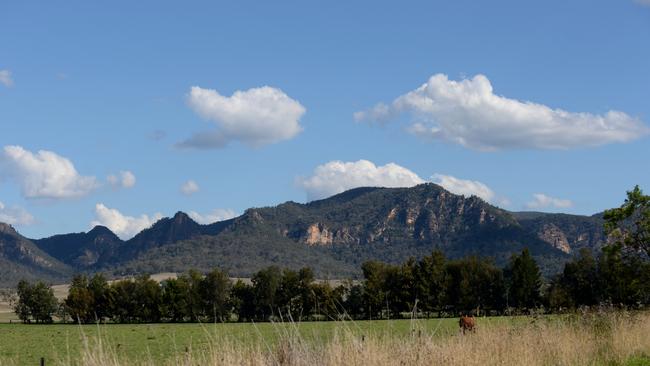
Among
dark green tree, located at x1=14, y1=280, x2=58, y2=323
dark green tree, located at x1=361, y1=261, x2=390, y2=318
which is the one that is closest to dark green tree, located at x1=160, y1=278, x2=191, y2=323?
dark green tree, located at x1=14, y1=280, x2=58, y2=323

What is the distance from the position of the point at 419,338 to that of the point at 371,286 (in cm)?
8222

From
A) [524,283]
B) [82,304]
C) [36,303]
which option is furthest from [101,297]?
[524,283]

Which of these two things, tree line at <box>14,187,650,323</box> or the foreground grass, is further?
tree line at <box>14,187,650,323</box>

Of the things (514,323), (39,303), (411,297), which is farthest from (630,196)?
(39,303)

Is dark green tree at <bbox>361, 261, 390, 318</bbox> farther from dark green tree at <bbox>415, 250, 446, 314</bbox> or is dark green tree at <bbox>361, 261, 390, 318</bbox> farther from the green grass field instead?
the green grass field

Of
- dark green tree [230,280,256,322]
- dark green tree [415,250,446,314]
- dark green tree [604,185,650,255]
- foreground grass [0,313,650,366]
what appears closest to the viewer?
foreground grass [0,313,650,366]

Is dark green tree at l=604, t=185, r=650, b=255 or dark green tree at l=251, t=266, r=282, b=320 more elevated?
dark green tree at l=604, t=185, r=650, b=255

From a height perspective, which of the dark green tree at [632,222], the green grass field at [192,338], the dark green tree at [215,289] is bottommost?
the green grass field at [192,338]

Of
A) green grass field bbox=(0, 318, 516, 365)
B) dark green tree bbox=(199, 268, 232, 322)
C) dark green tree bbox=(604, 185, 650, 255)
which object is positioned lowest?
green grass field bbox=(0, 318, 516, 365)

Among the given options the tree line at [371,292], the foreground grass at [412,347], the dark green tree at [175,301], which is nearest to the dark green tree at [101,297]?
the tree line at [371,292]

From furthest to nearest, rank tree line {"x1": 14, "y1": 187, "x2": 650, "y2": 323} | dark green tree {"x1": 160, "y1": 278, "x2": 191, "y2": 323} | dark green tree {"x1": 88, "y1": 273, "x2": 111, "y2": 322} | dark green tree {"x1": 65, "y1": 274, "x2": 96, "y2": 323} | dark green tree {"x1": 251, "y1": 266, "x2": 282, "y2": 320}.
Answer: dark green tree {"x1": 88, "y1": 273, "x2": 111, "y2": 322} → dark green tree {"x1": 65, "y1": 274, "x2": 96, "y2": 323} → dark green tree {"x1": 251, "y1": 266, "x2": 282, "y2": 320} → dark green tree {"x1": 160, "y1": 278, "x2": 191, "y2": 323} → tree line {"x1": 14, "y1": 187, "x2": 650, "y2": 323}

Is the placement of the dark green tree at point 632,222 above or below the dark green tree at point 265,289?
above

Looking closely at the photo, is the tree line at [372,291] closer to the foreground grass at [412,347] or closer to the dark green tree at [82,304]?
the dark green tree at [82,304]

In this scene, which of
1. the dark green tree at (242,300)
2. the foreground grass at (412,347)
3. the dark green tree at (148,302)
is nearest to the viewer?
the foreground grass at (412,347)
